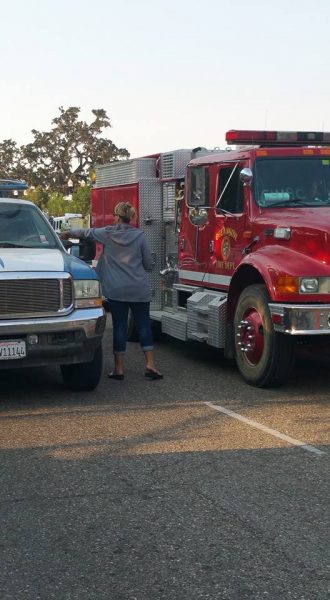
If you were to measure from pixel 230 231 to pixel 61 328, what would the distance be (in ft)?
7.99

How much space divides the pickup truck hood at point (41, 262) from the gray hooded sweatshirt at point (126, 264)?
62 centimetres

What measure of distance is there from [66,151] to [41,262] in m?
83.7

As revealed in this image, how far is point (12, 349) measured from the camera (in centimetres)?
725

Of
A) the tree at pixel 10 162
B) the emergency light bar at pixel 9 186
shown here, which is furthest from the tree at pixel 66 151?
the emergency light bar at pixel 9 186

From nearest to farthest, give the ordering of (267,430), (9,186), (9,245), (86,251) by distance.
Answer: (267,430), (9,245), (86,251), (9,186)

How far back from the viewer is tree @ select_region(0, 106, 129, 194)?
87375 millimetres

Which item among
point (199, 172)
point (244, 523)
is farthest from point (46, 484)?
point (199, 172)

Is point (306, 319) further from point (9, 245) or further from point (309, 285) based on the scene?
point (9, 245)

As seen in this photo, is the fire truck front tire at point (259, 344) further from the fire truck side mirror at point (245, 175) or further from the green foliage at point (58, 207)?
the green foliage at point (58, 207)

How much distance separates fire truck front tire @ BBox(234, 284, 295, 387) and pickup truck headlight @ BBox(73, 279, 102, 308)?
→ 1495mm

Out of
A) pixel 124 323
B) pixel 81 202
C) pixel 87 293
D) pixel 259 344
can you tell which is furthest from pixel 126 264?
pixel 81 202

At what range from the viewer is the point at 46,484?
525 centimetres

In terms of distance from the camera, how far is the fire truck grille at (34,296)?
730 centimetres

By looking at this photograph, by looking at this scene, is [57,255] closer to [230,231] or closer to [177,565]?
[230,231]
